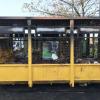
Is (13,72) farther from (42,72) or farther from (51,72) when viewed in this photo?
(51,72)

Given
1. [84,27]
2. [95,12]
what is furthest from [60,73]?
[95,12]

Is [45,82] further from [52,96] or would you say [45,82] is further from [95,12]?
[95,12]

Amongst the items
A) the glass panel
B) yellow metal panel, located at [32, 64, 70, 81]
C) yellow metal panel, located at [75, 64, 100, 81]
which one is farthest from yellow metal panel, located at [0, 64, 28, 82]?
yellow metal panel, located at [75, 64, 100, 81]

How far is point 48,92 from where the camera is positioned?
11359mm

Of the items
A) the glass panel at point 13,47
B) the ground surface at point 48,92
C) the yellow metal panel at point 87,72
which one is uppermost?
the glass panel at point 13,47

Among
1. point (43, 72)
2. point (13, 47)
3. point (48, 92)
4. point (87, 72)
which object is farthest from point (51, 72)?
point (13, 47)

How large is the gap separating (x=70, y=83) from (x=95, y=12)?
17892 millimetres

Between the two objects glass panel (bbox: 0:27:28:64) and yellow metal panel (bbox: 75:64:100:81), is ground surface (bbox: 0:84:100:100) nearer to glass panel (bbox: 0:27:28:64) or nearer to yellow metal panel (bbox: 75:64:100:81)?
yellow metal panel (bbox: 75:64:100:81)

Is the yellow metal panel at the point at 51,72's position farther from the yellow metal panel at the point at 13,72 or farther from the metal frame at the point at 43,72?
the yellow metal panel at the point at 13,72

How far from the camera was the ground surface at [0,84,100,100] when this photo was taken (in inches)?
444

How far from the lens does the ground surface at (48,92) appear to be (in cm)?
1127

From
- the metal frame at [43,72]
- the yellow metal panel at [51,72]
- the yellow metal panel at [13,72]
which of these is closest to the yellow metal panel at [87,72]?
the metal frame at [43,72]

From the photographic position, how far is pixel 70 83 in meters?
11.2

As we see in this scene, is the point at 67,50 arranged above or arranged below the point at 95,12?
below
